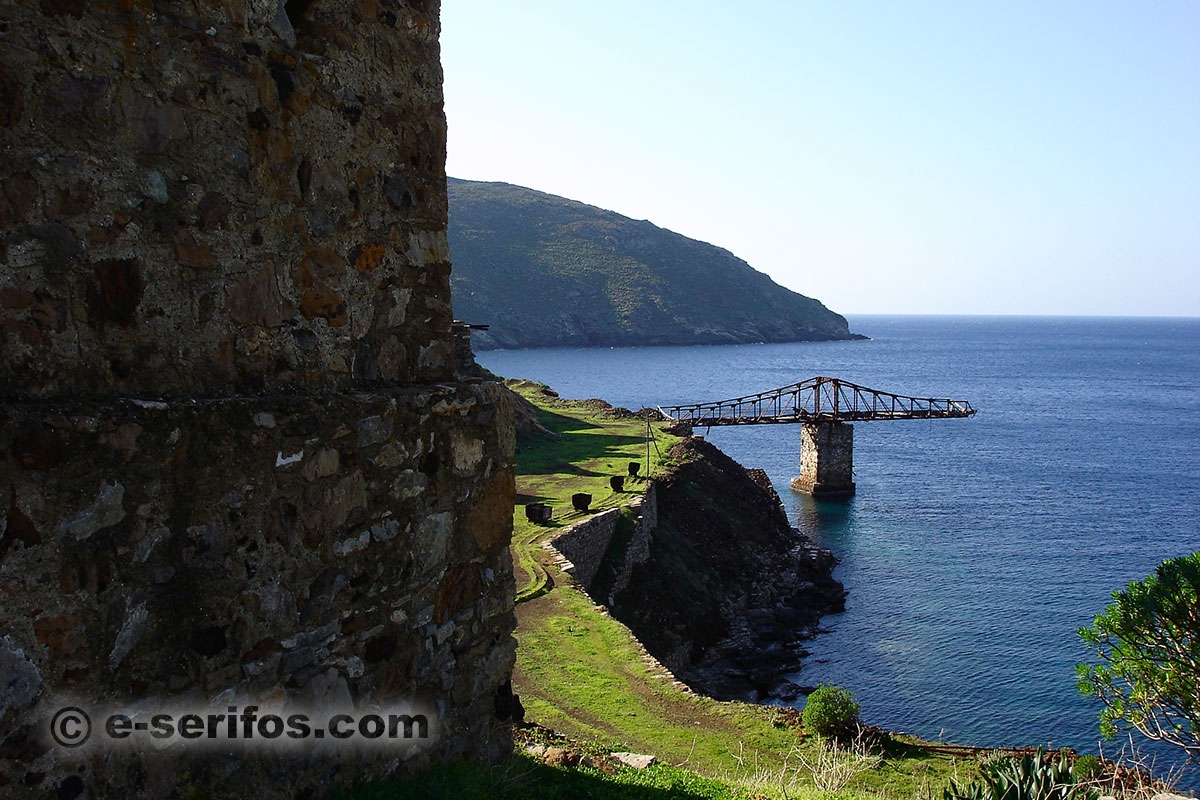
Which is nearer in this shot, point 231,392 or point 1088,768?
point 231,392

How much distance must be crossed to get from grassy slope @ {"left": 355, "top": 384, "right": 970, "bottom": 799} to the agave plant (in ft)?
5.44

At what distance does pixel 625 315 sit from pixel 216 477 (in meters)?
196

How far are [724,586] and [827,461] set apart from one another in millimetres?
25016

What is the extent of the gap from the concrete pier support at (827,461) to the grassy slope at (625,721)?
113ft

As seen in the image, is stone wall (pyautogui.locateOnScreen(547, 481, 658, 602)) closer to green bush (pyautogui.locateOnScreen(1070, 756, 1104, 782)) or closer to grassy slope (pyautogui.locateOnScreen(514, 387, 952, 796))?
grassy slope (pyautogui.locateOnScreen(514, 387, 952, 796))

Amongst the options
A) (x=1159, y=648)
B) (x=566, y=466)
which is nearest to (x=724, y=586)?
(x=566, y=466)

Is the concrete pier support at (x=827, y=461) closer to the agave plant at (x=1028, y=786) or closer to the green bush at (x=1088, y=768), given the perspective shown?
the green bush at (x=1088, y=768)

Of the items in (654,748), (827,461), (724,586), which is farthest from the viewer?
(827,461)

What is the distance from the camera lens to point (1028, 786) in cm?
949

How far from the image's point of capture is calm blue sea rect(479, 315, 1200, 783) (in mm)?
27484

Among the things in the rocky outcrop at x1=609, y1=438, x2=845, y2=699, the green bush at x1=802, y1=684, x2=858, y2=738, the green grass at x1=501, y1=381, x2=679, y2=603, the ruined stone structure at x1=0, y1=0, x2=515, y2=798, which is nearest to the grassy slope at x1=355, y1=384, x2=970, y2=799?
the green grass at x1=501, y1=381, x2=679, y2=603

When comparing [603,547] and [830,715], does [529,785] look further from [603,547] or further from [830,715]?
[603,547]

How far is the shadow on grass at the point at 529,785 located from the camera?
5133 millimetres

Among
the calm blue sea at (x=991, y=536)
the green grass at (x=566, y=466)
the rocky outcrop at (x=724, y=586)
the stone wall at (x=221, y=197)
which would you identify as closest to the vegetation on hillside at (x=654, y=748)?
the green grass at (x=566, y=466)
